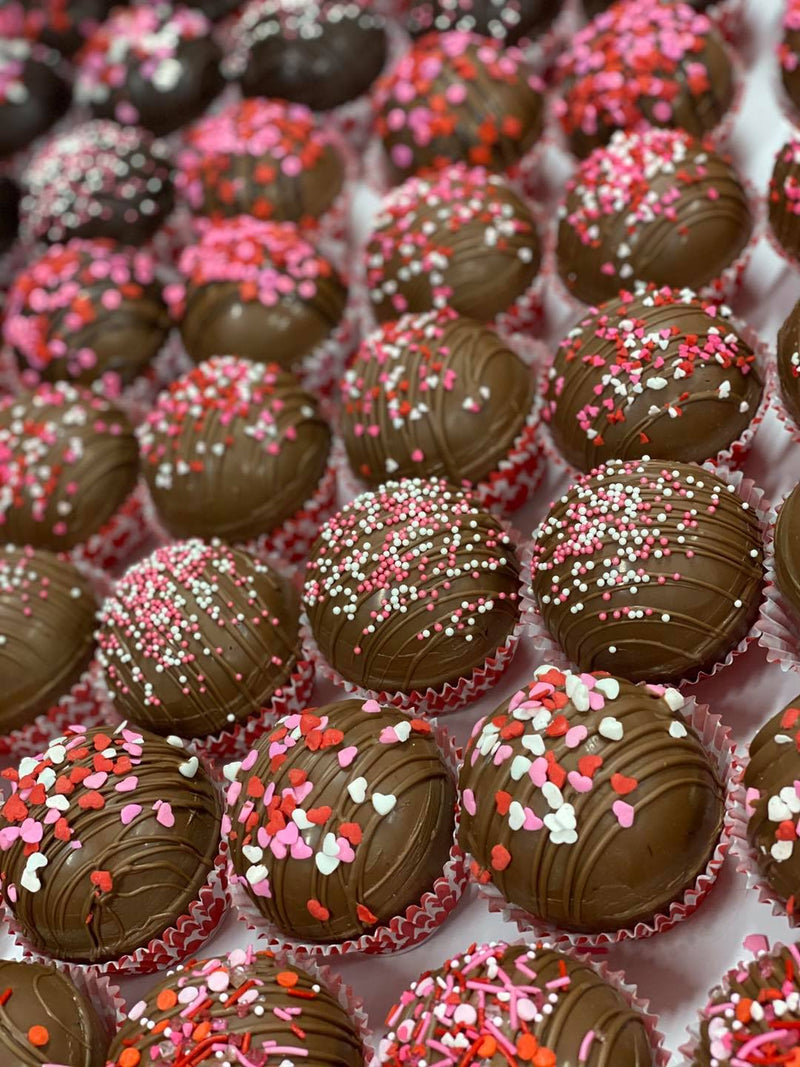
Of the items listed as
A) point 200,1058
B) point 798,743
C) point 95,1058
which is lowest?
point 95,1058

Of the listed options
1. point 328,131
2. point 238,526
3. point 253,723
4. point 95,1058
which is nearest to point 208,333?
point 238,526

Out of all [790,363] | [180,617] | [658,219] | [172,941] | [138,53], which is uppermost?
[138,53]

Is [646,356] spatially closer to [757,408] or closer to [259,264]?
[757,408]

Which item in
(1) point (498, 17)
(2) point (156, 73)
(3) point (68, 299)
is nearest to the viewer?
(3) point (68, 299)

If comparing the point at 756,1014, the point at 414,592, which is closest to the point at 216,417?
the point at 414,592

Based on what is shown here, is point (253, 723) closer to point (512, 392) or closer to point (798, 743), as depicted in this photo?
point (512, 392)

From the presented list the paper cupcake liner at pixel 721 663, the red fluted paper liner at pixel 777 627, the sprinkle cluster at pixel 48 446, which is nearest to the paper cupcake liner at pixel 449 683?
the paper cupcake liner at pixel 721 663

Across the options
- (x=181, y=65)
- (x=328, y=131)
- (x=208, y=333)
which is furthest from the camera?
(x=181, y=65)

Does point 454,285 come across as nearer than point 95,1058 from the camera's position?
No
